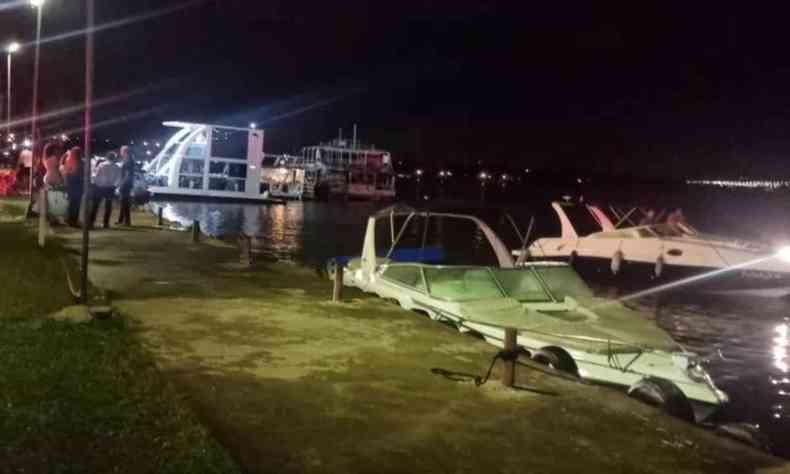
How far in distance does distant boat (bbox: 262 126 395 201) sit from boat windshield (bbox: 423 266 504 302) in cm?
6899

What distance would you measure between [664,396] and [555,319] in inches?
102

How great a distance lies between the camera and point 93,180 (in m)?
22.2

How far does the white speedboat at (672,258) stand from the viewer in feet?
76.3

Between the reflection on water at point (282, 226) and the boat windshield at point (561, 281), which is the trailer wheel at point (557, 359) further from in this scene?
the reflection on water at point (282, 226)

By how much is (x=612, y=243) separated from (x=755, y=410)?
1409 cm

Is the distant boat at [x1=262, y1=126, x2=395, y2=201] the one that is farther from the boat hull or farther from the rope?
the rope

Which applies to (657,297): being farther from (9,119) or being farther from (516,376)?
(9,119)

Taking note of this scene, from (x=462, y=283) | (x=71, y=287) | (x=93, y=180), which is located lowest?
(x=71, y=287)

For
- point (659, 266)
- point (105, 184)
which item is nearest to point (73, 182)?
point (105, 184)

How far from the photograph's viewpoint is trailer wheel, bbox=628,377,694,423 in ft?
30.9

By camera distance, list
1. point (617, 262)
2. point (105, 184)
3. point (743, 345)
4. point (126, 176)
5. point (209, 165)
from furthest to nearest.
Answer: point (209, 165)
point (617, 262)
point (126, 176)
point (105, 184)
point (743, 345)

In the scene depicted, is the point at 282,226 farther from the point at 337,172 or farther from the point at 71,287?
the point at 337,172

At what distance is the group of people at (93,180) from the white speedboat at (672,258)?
437 inches

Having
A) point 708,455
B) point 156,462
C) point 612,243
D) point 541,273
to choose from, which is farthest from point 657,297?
point 156,462
